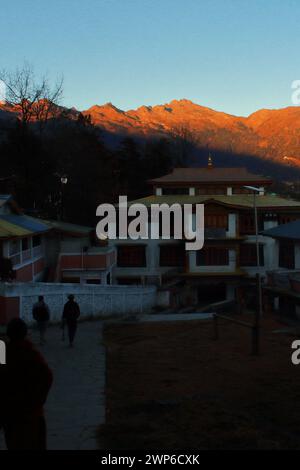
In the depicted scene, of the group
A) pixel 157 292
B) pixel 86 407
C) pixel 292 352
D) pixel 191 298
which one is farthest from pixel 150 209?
pixel 86 407

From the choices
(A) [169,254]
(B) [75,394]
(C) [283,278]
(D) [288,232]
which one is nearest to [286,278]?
(C) [283,278]

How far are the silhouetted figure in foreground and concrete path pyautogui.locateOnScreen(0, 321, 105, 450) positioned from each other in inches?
69.4

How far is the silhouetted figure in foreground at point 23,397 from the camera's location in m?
6.18

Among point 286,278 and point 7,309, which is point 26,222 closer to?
point 7,309

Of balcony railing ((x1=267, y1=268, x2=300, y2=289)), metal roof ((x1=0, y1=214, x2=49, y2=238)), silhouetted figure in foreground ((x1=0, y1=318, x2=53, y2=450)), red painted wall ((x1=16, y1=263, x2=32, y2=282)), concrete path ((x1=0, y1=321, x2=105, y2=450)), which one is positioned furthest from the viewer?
balcony railing ((x1=267, y1=268, x2=300, y2=289))

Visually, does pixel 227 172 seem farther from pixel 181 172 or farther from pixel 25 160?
pixel 25 160

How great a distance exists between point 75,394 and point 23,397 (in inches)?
214

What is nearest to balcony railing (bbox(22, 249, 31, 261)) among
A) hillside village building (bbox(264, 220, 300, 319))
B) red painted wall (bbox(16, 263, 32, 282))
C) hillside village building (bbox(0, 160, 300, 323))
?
hillside village building (bbox(0, 160, 300, 323))

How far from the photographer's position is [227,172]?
5009 cm

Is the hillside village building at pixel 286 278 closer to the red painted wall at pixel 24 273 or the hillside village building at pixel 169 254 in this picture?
the hillside village building at pixel 169 254

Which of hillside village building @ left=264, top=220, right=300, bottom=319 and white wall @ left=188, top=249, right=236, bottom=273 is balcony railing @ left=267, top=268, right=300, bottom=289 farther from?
white wall @ left=188, top=249, right=236, bottom=273

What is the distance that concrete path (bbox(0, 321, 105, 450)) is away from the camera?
848 cm

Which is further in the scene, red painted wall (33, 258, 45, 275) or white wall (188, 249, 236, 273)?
white wall (188, 249, 236, 273)

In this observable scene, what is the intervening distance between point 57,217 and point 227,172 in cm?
1541
